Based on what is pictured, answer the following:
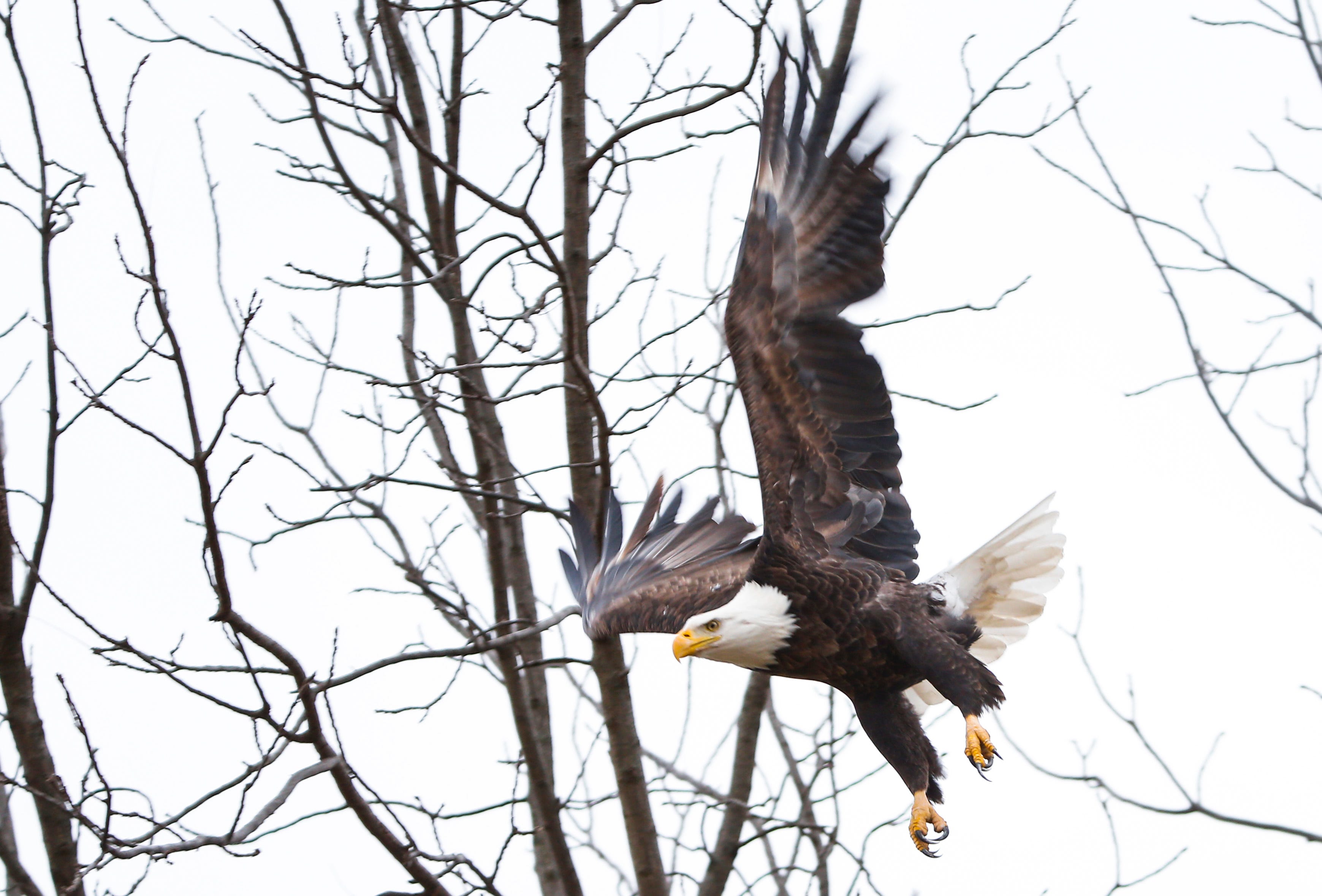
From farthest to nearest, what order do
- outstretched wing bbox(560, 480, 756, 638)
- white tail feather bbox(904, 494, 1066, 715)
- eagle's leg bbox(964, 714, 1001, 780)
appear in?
white tail feather bbox(904, 494, 1066, 715) < outstretched wing bbox(560, 480, 756, 638) < eagle's leg bbox(964, 714, 1001, 780)

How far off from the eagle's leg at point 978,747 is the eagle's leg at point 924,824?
1.13ft

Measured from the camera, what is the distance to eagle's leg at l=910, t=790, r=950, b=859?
3.87 m

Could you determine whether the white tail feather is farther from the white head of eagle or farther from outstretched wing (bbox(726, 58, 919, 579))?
the white head of eagle

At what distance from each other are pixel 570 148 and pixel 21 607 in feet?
6.94

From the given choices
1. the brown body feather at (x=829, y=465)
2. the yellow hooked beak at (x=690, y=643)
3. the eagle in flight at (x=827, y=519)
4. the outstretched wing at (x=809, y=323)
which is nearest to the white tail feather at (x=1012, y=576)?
the eagle in flight at (x=827, y=519)

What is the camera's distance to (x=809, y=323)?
13.5 feet

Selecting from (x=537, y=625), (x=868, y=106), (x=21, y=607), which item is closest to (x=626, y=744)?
(x=537, y=625)

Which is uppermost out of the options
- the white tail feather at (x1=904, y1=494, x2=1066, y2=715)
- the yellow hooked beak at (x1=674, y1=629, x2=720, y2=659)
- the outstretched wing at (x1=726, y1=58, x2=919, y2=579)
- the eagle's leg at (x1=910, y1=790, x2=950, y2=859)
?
the outstretched wing at (x1=726, y1=58, x2=919, y2=579)

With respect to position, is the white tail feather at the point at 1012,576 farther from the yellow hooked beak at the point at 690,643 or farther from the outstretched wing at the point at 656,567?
the yellow hooked beak at the point at 690,643

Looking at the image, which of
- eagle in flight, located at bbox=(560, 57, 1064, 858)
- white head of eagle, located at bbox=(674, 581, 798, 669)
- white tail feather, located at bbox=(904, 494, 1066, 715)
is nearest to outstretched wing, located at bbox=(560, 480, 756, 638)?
eagle in flight, located at bbox=(560, 57, 1064, 858)

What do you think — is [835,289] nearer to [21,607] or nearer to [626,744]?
[626,744]

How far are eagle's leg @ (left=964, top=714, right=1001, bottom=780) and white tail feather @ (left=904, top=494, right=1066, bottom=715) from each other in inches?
32.7

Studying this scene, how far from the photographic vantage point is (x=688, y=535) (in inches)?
204

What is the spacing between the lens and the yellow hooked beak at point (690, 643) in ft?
12.4
